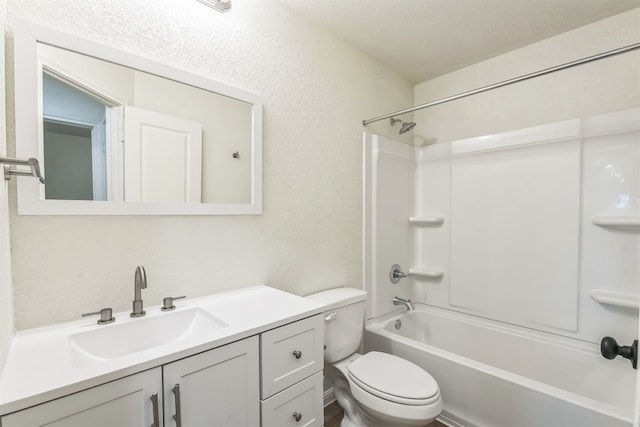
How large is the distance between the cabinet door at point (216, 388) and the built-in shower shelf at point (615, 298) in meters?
2.01

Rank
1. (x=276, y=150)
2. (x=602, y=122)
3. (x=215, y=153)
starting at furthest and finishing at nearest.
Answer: (x=602, y=122) → (x=276, y=150) → (x=215, y=153)

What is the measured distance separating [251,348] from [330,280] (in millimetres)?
981

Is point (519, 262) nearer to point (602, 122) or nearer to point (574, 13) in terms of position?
point (602, 122)

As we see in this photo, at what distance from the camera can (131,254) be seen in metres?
1.13

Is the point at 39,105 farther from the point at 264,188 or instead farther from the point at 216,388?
the point at 216,388

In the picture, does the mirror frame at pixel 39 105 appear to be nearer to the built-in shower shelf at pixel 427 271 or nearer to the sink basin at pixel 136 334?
the sink basin at pixel 136 334

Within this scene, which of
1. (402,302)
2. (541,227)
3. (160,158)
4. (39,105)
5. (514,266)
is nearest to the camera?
(39,105)

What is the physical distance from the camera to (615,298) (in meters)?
1.64

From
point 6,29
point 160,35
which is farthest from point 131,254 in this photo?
point 160,35

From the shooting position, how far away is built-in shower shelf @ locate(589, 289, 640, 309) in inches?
62.6

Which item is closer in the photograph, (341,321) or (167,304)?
(167,304)

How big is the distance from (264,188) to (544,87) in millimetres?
2078

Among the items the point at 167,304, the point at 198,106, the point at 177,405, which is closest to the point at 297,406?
the point at 177,405

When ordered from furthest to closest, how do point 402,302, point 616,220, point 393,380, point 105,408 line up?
point 402,302
point 616,220
point 393,380
point 105,408
